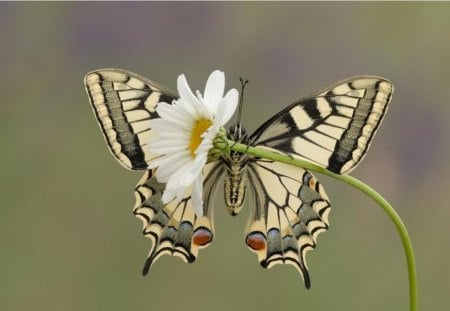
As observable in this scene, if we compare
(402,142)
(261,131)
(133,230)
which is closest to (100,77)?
(261,131)

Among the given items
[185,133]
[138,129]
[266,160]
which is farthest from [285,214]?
[185,133]

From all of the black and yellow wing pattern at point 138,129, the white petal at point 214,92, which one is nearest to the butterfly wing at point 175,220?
the black and yellow wing pattern at point 138,129

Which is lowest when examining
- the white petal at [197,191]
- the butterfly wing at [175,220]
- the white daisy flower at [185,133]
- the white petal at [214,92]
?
the butterfly wing at [175,220]

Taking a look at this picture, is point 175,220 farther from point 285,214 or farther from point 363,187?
point 363,187

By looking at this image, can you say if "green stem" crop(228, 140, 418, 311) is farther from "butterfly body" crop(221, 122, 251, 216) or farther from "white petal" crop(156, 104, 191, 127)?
"butterfly body" crop(221, 122, 251, 216)

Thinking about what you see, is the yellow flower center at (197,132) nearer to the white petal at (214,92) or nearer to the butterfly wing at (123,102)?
the white petal at (214,92)

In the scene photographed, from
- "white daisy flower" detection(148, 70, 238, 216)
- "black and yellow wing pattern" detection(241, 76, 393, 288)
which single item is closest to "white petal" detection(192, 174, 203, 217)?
"white daisy flower" detection(148, 70, 238, 216)
